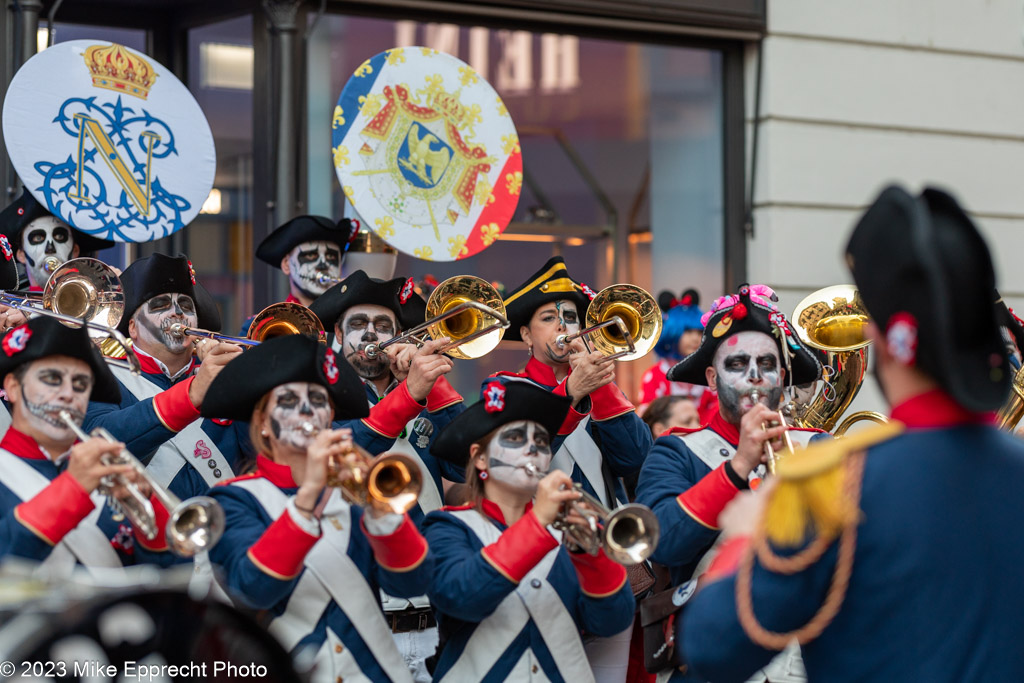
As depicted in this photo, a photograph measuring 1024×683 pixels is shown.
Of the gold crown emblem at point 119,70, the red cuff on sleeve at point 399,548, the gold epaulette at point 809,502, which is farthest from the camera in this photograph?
the gold crown emblem at point 119,70

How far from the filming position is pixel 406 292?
5.77m

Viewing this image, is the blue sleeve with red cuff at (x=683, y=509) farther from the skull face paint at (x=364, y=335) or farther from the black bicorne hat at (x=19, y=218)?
the black bicorne hat at (x=19, y=218)

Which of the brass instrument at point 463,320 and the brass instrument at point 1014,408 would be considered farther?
the brass instrument at point 1014,408

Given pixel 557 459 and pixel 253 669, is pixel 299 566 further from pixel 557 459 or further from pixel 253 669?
pixel 557 459

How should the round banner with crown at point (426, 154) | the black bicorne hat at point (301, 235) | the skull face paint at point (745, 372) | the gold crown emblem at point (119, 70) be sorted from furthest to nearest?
the black bicorne hat at point (301, 235) < the round banner with crown at point (426, 154) < the gold crown emblem at point (119, 70) < the skull face paint at point (745, 372)

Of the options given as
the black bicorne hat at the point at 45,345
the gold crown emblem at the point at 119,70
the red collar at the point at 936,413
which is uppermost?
the gold crown emblem at the point at 119,70

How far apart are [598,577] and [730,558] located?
4.98 ft

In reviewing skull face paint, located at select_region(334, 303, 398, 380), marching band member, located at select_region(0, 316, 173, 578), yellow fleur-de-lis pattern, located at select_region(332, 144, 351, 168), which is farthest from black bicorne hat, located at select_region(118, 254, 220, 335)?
marching band member, located at select_region(0, 316, 173, 578)

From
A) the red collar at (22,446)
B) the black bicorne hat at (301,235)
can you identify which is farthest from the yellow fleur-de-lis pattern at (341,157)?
the red collar at (22,446)

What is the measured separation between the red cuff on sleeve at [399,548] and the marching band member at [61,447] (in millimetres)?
665

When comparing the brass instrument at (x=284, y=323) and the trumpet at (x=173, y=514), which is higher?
the brass instrument at (x=284, y=323)

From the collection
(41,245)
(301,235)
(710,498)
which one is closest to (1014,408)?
(710,498)

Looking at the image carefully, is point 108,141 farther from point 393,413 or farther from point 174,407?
point 393,413

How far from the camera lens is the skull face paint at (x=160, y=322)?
5488 mm
